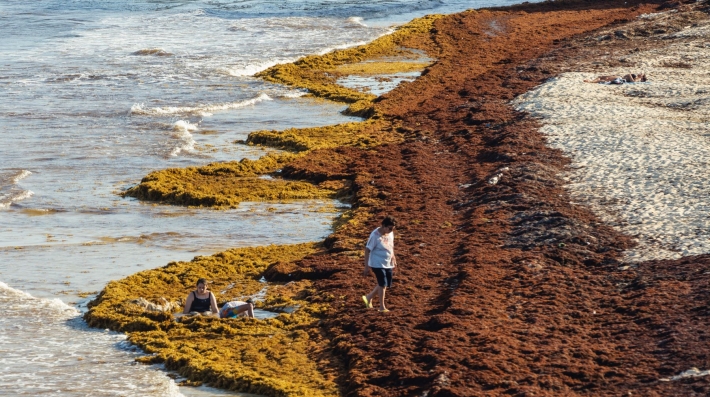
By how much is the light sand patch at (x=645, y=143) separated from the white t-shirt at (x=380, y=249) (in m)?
3.64

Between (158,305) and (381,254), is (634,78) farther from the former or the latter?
(158,305)

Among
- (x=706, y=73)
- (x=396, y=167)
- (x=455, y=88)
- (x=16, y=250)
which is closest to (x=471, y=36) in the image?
(x=455, y=88)

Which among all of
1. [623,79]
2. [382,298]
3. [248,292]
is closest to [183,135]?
[623,79]

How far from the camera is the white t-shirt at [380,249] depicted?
12.0 m

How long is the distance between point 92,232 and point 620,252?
28.7 ft

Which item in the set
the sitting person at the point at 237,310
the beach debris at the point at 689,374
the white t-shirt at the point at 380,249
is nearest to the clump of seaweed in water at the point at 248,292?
the sitting person at the point at 237,310

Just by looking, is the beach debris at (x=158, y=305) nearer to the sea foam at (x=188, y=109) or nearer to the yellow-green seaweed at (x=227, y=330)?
the yellow-green seaweed at (x=227, y=330)

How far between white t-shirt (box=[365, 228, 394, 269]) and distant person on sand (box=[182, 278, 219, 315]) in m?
2.29

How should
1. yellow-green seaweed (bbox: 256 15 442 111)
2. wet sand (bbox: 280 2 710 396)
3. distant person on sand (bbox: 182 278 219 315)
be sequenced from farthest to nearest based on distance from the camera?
yellow-green seaweed (bbox: 256 15 442 111) < distant person on sand (bbox: 182 278 219 315) < wet sand (bbox: 280 2 710 396)

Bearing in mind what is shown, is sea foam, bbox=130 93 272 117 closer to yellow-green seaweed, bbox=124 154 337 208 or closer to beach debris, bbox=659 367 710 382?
yellow-green seaweed, bbox=124 154 337 208

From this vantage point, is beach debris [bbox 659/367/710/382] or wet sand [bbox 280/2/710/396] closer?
beach debris [bbox 659/367/710/382]

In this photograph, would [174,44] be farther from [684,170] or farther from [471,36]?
[684,170]

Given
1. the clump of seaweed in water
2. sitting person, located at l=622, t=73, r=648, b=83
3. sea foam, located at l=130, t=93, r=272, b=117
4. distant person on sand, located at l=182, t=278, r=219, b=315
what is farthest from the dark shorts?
sea foam, located at l=130, t=93, r=272, b=117

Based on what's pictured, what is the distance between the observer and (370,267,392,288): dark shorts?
12141 mm
